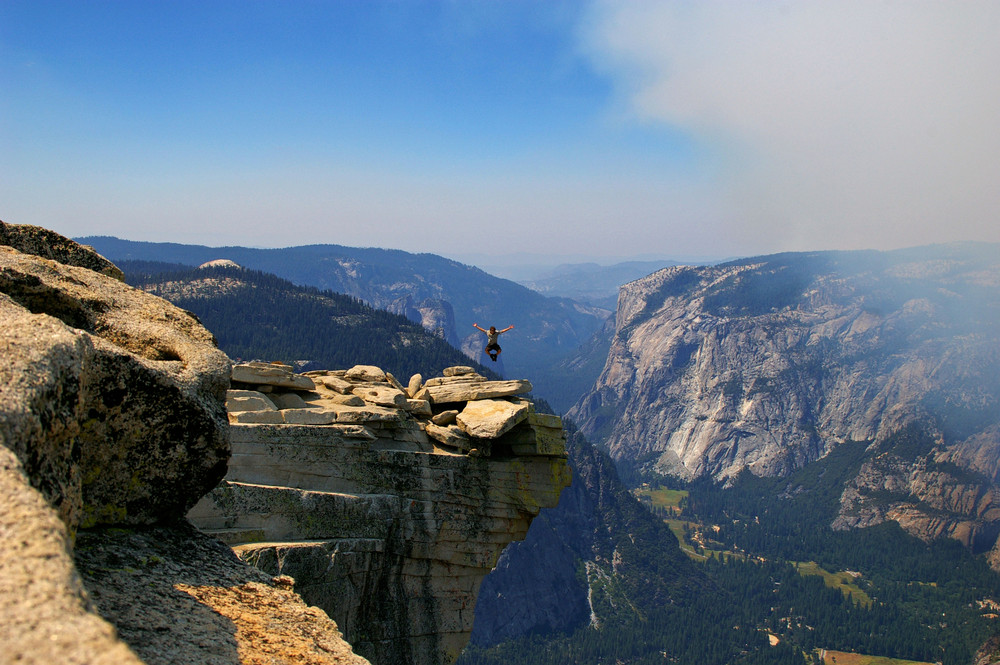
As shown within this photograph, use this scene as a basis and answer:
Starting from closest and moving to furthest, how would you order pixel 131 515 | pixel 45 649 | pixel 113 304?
pixel 45 649 → pixel 131 515 → pixel 113 304

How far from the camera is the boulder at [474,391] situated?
110ft

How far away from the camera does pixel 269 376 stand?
30625mm

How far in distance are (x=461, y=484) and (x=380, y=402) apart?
4972 mm

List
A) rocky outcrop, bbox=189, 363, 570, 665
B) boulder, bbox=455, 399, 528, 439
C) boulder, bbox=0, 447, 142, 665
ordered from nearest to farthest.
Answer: boulder, bbox=0, 447, 142, 665, rocky outcrop, bbox=189, 363, 570, 665, boulder, bbox=455, 399, 528, 439

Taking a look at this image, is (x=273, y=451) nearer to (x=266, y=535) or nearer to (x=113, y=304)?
(x=266, y=535)

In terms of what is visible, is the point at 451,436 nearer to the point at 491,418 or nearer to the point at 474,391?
the point at 491,418

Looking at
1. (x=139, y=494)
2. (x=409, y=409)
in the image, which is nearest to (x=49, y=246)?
(x=139, y=494)

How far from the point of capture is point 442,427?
31922 mm

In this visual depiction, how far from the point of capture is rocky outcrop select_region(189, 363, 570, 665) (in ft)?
82.1

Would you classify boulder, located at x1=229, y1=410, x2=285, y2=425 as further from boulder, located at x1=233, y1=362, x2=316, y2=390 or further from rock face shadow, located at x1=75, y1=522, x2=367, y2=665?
rock face shadow, located at x1=75, y1=522, x2=367, y2=665

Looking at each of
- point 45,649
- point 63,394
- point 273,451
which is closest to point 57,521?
point 45,649

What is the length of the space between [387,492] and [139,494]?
697 inches

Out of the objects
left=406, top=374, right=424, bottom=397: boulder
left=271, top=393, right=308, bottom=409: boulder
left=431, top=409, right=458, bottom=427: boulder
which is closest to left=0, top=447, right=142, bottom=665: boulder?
left=271, top=393, right=308, bottom=409: boulder

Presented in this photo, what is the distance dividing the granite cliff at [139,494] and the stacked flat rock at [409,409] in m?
0.58
